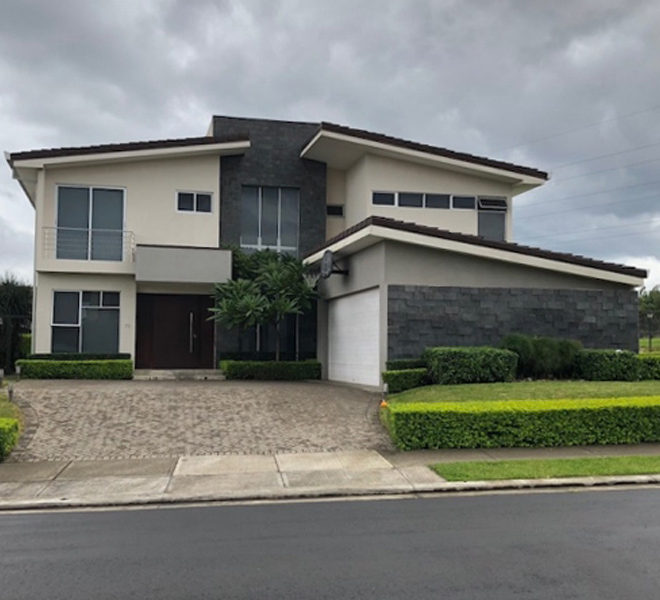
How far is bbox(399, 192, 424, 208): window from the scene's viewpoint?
23.7 meters

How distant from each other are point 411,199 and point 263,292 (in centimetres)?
650

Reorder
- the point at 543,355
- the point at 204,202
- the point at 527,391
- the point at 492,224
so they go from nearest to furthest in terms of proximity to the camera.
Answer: the point at 527,391
the point at 543,355
the point at 204,202
the point at 492,224

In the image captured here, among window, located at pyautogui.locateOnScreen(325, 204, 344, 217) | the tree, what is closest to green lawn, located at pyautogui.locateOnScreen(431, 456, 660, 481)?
the tree

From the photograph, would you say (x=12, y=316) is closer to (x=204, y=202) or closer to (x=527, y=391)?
(x=204, y=202)

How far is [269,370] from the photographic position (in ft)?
67.5

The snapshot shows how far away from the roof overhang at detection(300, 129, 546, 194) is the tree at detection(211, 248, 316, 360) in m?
4.20

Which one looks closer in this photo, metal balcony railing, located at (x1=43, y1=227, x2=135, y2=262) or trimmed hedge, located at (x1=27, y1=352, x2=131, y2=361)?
trimmed hedge, located at (x1=27, y1=352, x2=131, y2=361)

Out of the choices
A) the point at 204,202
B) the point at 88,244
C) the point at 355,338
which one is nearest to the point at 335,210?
the point at 204,202

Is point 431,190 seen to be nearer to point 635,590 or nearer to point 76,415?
point 76,415

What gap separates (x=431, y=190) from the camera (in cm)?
2391

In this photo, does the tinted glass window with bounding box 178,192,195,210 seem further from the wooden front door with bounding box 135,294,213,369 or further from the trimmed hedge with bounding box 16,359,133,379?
the trimmed hedge with bounding box 16,359,133,379

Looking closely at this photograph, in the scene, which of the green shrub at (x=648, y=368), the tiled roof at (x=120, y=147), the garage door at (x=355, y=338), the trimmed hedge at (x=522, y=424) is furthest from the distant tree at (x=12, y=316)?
the green shrub at (x=648, y=368)

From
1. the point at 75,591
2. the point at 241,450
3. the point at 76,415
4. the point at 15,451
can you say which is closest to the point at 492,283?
the point at 241,450

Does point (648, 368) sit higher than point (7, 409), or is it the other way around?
point (648, 368)
